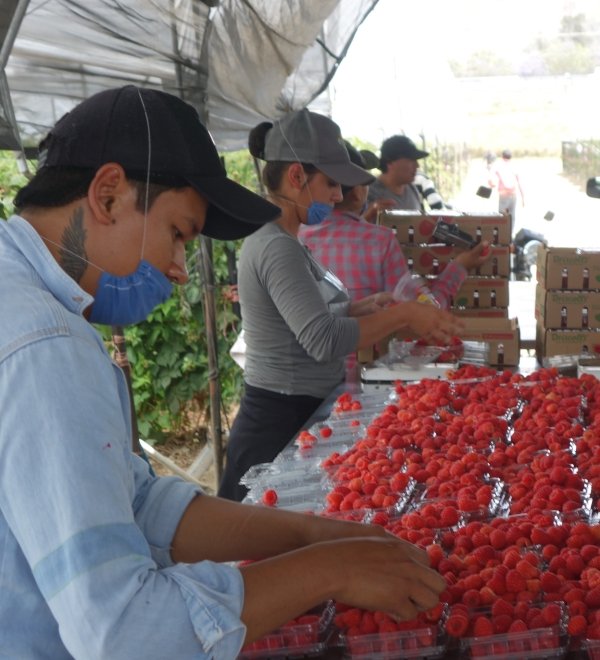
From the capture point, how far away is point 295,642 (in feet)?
5.49

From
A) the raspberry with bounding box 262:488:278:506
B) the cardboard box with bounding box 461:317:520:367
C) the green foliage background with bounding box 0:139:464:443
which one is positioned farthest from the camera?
the green foliage background with bounding box 0:139:464:443

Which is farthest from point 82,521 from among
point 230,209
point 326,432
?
point 326,432

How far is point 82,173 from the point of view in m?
1.35

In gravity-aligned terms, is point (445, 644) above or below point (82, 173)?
below

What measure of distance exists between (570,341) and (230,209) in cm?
318

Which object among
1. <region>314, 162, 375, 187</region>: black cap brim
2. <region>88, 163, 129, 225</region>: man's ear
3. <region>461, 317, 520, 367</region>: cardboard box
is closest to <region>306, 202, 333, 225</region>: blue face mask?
<region>314, 162, 375, 187</region>: black cap brim

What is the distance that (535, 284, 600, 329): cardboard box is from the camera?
4.30 metres

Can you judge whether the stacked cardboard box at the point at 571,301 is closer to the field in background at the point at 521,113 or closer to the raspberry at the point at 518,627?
the raspberry at the point at 518,627

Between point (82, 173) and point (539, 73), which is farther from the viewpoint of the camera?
point (539, 73)

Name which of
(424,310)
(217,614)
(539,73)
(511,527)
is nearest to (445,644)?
(511,527)

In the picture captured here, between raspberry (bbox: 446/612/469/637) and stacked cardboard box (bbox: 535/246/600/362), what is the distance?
2.87 m

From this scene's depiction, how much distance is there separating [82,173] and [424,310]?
234 centimetres

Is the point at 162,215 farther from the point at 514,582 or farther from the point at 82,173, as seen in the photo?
the point at 514,582

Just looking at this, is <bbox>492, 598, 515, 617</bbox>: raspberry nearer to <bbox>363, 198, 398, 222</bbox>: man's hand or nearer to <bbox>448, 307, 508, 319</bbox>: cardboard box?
<bbox>448, 307, 508, 319</bbox>: cardboard box
